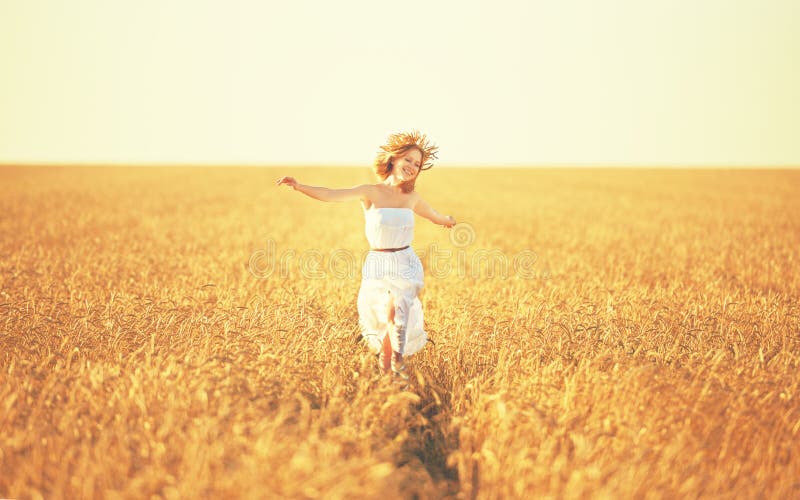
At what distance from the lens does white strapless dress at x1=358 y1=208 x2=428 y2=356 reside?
384cm

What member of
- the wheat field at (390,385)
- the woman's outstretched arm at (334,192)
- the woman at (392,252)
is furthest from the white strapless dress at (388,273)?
the wheat field at (390,385)

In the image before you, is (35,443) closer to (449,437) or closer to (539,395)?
(449,437)

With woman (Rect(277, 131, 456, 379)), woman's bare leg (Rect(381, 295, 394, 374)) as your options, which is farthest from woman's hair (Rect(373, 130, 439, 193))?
woman's bare leg (Rect(381, 295, 394, 374))

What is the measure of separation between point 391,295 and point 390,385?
71 centimetres

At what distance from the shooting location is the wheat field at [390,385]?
2.60 m

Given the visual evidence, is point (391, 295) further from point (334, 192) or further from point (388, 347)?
point (334, 192)

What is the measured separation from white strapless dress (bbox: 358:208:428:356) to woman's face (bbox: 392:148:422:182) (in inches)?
10.4

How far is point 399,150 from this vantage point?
13.1 feet

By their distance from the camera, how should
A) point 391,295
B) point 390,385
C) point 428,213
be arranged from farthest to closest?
point 428,213
point 391,295
point 390,385

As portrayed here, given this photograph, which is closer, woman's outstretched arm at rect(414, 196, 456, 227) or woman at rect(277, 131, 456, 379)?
woman at rect(277, 131, 456, 379)

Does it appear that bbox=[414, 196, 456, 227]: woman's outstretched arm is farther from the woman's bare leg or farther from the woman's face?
the woman's bare leg

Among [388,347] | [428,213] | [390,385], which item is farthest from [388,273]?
[390,385]

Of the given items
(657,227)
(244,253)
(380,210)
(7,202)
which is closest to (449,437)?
(380,210)

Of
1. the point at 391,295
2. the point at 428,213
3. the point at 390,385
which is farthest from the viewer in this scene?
the point at 428,213
